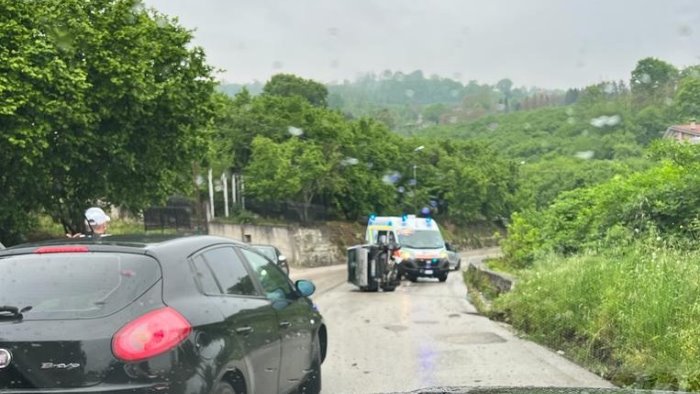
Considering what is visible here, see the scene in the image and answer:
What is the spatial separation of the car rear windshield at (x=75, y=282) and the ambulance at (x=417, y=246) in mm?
22962

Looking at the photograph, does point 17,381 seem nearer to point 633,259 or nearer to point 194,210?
point 633,259

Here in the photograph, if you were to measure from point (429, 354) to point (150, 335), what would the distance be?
20.1 feet

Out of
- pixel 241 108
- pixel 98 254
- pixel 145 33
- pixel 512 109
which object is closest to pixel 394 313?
pixel 98 254

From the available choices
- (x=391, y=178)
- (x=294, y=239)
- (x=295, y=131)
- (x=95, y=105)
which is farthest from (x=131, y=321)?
(x=391, y=178)

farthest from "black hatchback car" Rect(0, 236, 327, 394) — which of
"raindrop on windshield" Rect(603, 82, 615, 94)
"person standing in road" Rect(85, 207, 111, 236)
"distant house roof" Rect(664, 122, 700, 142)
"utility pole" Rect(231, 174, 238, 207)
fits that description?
"raindrop on windshield" Rect(603, 82, 615, 94)

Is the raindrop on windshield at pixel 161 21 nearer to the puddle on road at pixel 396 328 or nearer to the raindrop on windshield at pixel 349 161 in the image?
the puddle on road at pixel 396 328

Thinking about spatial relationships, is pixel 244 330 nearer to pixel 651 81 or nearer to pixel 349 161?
pixel 651 81

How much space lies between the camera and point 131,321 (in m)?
4.21

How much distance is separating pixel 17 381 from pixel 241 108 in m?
49.8

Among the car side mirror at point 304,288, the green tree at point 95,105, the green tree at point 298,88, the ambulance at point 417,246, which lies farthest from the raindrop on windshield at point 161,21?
the green tree at point 298,88

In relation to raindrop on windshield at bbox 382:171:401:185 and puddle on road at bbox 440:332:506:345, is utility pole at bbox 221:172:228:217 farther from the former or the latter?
puddle on road at bbox 440:332:506:345

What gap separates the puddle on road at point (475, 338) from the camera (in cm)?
1077

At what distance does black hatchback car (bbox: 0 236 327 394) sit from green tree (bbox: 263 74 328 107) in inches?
2882

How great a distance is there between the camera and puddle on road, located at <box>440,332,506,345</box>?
35.3 ft
